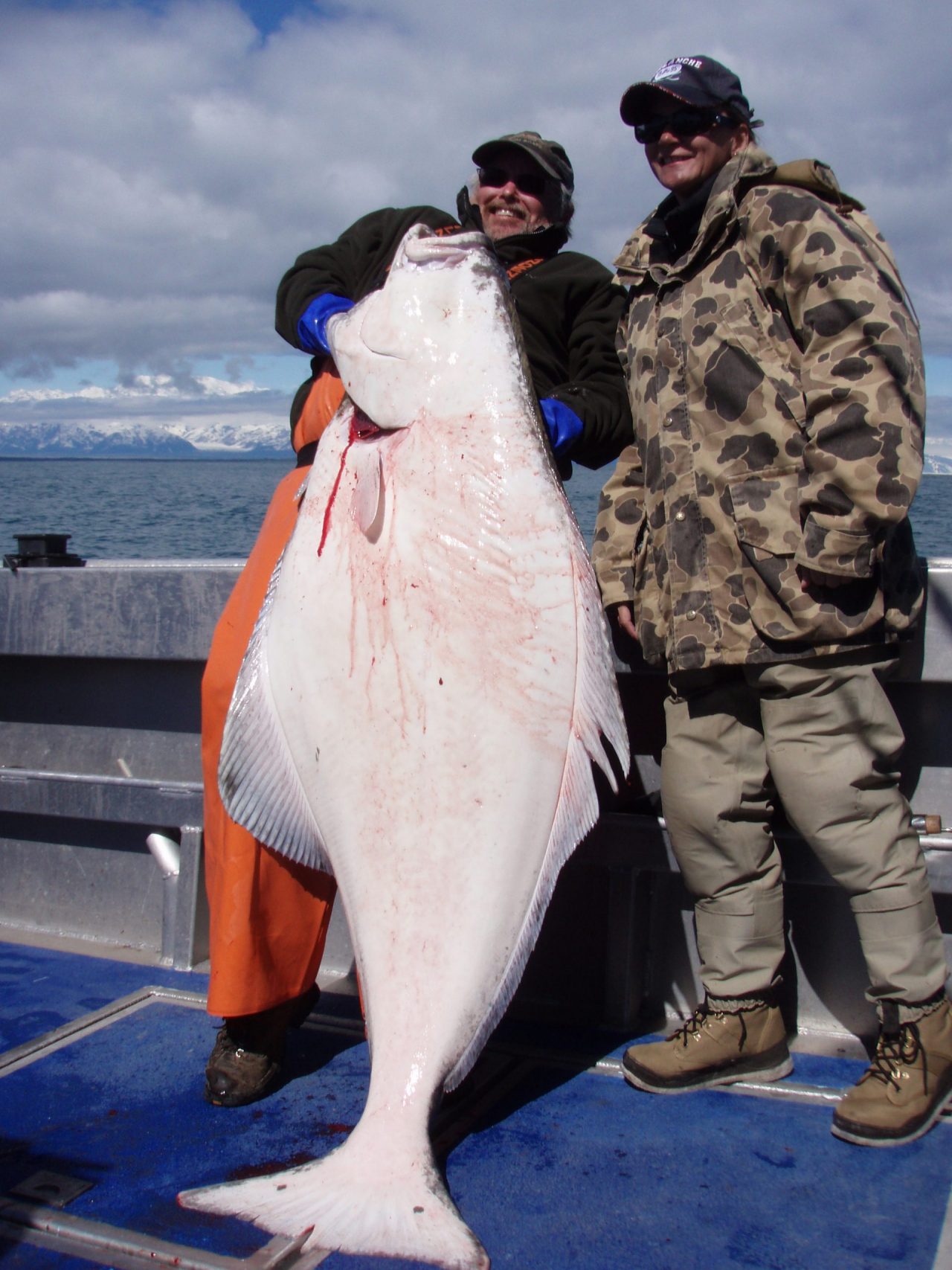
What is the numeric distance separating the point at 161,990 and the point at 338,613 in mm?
1487

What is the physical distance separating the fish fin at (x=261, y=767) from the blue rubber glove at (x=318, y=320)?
53cm

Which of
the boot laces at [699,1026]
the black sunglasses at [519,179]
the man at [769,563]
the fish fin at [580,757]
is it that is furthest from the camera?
the black sunglasses at [519,179]

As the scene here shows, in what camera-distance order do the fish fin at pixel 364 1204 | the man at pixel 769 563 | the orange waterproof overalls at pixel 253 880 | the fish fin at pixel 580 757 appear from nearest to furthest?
the fish fin at pixel 364 1204 < the fish fin at pixel 580 757 < the man at pixel 769 563 < the orange waterproof overalls at pixel 253 880

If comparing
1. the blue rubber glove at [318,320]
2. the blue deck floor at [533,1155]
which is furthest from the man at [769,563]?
the blue rubber glove at [318,320]

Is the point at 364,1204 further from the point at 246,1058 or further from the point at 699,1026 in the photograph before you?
the point at 699,1026

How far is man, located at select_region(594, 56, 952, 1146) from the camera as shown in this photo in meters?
1.99

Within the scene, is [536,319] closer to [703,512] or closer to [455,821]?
[703,512]

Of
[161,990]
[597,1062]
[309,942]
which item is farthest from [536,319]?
[161,990]

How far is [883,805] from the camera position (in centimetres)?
212

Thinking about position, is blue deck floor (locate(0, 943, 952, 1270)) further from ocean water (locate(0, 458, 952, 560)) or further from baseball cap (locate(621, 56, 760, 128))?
ocean water (locate(0, 458, 952, 560))

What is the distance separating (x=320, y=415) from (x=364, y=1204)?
5.16 feet

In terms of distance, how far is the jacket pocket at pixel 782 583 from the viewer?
6.75 feet

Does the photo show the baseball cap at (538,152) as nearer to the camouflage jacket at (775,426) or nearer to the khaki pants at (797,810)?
the camouflage jacket at (775,426)

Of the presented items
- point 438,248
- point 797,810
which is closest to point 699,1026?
point 797,810
